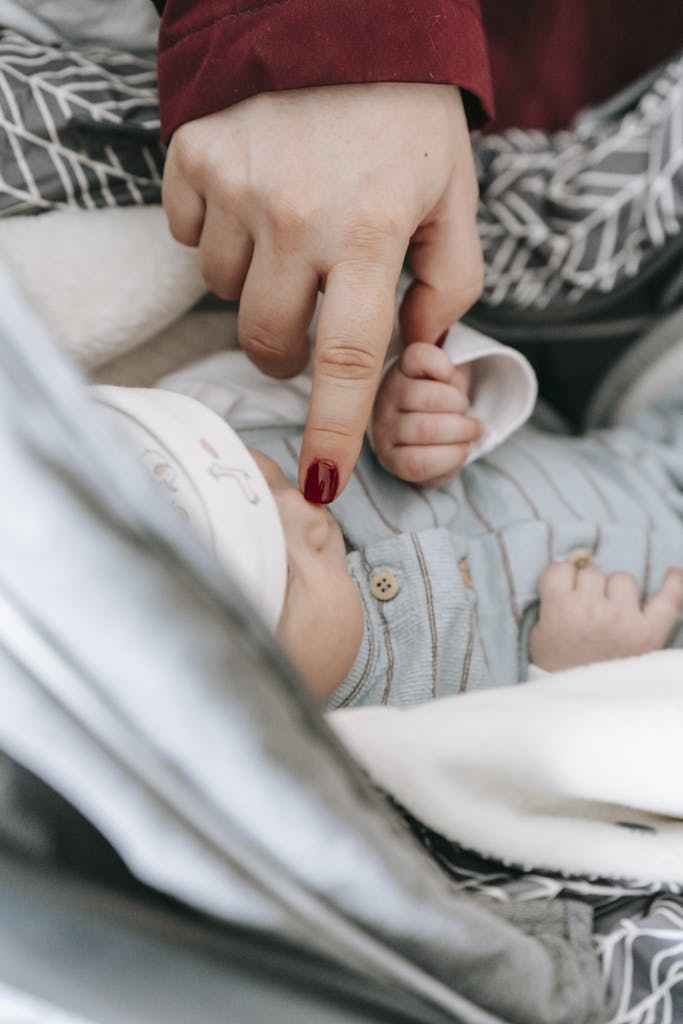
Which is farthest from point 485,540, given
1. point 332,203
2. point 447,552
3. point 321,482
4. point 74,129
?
point 74,129

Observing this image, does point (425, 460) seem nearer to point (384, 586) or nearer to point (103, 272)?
point (384, 586)

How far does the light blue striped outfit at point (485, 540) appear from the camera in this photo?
2.36ft

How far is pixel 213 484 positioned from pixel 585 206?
1.96 feet

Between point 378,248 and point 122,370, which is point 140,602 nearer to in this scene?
point 378,248

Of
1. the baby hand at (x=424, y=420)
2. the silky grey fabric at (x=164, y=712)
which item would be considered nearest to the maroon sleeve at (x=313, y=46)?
the baby hand at (x=424, y=420)

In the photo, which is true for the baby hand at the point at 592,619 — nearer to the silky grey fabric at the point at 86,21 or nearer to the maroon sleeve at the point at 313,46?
the maroon sleeve at the point at 313,46

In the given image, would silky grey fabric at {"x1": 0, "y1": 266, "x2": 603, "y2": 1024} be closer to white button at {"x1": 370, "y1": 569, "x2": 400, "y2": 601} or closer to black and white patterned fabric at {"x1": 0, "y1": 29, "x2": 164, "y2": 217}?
white button at {"x1": 370, "y1": 569, "x2": 400, "y2": 601}

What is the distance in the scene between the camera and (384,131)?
590 millimetres

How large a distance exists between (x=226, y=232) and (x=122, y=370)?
29 cm

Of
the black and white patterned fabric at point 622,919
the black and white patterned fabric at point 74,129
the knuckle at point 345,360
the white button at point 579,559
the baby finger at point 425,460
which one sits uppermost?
the black and white patterned fabric at point 74,129

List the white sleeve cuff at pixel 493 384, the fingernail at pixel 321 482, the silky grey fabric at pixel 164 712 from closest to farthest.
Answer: the silky grey fabric at pixel 164 712 < the fingernail at pixel 321 482 < the white sleeve cuff at pixel 493 384

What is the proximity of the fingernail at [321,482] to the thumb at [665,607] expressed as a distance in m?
0.35

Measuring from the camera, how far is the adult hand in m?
0.58

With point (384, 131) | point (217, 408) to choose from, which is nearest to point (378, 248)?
point (384, 131)
